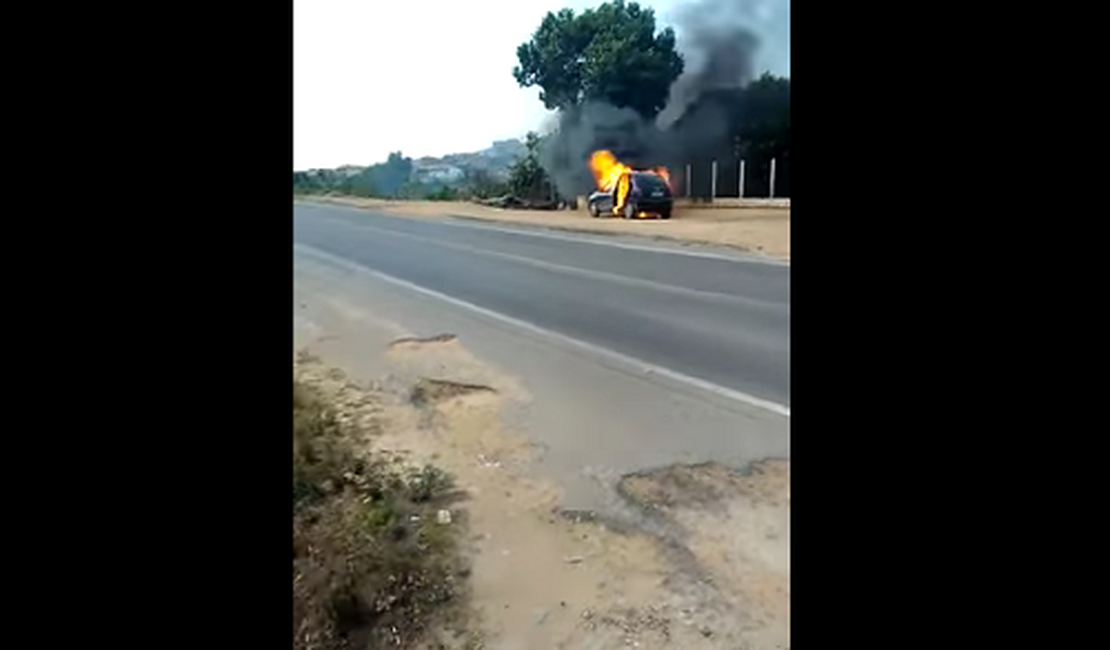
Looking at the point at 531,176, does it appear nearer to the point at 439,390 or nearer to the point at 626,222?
the point at 626,222

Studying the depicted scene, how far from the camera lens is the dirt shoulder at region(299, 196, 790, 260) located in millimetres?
1175

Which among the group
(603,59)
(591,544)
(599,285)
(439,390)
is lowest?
(591,544)

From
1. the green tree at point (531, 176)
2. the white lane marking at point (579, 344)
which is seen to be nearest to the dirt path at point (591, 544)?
the white lane marking at point (579, 344)

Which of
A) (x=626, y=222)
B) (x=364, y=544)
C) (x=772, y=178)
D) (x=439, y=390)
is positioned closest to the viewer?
(x=772, y=178)

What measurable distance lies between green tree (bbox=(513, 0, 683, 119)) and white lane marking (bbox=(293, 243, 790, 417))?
38 cm

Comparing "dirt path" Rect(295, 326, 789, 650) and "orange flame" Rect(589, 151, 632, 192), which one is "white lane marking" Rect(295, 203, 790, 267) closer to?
"orange flame" Rect(589, 151, 632, 192)

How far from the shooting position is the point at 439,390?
1482mm

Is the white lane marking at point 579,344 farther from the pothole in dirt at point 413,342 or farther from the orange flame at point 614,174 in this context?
the orange flame at point 614,174

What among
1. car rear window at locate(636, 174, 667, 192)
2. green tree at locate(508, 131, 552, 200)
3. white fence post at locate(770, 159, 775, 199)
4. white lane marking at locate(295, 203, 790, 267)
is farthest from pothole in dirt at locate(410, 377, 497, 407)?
white fence post at locate(770, 159, 775, 199)

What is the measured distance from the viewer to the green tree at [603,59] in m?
1.14

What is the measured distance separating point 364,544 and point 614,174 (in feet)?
1.95

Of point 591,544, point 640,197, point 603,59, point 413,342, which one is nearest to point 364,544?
point 591,544
